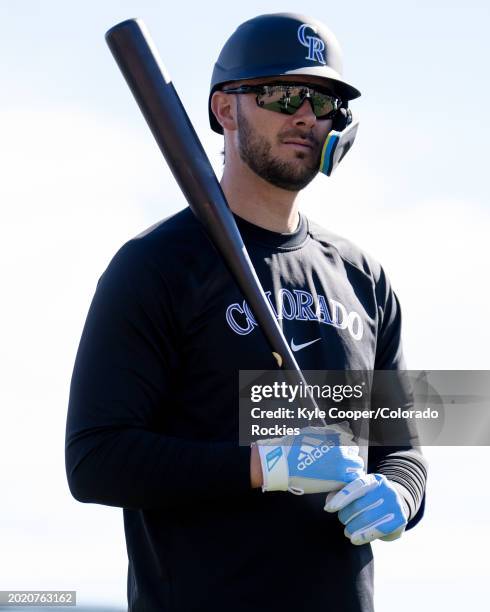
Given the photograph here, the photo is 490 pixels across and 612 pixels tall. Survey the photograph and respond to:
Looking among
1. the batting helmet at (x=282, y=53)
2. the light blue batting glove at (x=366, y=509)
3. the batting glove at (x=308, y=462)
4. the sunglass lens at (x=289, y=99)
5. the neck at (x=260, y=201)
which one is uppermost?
the batting helmet at (x=282, y=53)

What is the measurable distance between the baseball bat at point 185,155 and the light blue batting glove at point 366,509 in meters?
0.33

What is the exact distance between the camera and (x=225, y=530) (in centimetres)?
330

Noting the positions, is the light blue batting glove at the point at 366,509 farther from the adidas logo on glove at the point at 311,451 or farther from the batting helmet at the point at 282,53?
the batting helmet at the point at 282,53

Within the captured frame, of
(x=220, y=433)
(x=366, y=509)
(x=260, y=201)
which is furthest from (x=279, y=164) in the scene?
(x=366, y=509)

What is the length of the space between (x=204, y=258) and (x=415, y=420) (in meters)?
1.09

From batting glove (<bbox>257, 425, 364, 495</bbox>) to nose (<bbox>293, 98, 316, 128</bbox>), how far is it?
45.9 inches

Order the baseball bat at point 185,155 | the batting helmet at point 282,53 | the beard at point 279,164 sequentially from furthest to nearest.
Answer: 1. the batting helmet at point 282,53
2. the beard at point 279,164
3. the baseball bat at point 185,155

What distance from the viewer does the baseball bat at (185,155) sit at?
3.41 m

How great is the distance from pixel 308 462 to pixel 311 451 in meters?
0.04

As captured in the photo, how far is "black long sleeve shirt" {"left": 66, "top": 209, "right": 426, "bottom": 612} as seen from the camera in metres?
3.20

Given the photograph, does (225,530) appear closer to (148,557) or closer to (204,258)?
(148,557)

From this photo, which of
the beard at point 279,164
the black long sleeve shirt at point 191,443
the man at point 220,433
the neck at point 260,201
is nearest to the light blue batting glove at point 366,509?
the man at point 220,433

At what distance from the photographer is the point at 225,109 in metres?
4.10

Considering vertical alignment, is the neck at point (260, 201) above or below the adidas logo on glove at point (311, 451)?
above
